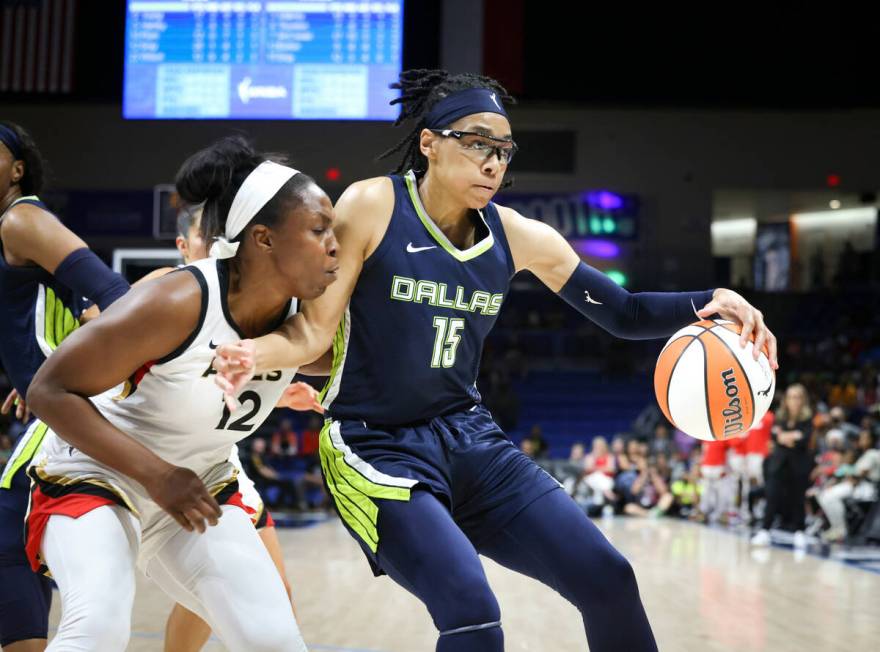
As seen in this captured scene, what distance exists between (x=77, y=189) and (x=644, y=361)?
9931 millimetres

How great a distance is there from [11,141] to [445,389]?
59.1 inches

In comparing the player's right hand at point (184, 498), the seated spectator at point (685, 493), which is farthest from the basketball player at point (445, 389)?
the seated spectator at point (685, 493)

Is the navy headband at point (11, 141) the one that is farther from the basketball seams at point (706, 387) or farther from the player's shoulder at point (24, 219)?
the basketball seams at point (706, 387)

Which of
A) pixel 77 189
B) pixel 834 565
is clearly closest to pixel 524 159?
pixel 77 189

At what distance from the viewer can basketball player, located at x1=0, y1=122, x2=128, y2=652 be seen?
9.00 ft

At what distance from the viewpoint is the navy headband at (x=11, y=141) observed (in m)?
3.04

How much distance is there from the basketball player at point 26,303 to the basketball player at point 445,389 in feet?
2.15

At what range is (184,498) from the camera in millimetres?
2131

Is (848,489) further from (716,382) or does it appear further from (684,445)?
(716,382)

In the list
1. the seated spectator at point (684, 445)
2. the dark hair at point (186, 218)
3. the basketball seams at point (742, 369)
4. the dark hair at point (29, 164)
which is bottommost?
the seated spectator at point (684, 445)

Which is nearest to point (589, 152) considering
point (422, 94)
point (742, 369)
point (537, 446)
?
point (537, 446)

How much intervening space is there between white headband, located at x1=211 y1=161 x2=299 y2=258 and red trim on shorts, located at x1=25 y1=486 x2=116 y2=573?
0.62 m

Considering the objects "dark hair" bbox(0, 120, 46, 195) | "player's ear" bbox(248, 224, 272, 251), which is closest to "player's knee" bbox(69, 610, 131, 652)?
"player's ear" bbox(248, 224, 272, 251)

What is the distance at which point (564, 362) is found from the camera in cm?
1795
